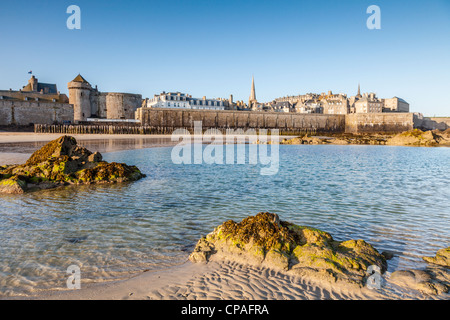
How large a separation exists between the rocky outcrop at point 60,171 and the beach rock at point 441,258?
8245 mm

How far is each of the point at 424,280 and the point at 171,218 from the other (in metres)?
4.07

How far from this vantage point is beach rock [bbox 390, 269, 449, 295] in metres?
3.14

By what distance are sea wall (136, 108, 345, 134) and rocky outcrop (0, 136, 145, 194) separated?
117ft

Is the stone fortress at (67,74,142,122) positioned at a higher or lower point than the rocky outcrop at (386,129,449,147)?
higher

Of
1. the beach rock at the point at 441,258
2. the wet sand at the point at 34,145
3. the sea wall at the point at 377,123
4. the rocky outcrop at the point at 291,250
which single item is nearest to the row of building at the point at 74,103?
the wet sand at the point at 34,145

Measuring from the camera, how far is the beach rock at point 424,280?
3.14m

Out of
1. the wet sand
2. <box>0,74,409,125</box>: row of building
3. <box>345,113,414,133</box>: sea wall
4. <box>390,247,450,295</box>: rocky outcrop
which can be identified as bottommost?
<box>390,247,450,295</box>: rocky outcrop

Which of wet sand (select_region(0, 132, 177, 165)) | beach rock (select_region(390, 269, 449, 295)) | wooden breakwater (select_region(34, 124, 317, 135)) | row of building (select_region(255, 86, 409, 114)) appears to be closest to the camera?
beach rock (select_region(390, 269, 449, 295))

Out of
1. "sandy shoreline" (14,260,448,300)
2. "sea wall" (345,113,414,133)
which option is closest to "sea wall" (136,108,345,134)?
"sea wall" (345,113,414,133)

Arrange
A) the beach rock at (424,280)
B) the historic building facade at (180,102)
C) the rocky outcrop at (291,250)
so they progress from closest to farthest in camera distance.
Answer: the beach rock at (424,280)
the rocky outcrop at (291,250)
the historic building facade at (180,102)

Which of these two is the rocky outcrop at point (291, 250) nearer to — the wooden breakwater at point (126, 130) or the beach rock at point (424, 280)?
the beach rock at point (424, 280)

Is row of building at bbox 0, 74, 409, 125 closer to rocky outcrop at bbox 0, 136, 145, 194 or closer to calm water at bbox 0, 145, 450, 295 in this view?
rocky outcrop at bbox 0, 136, 145, 194
